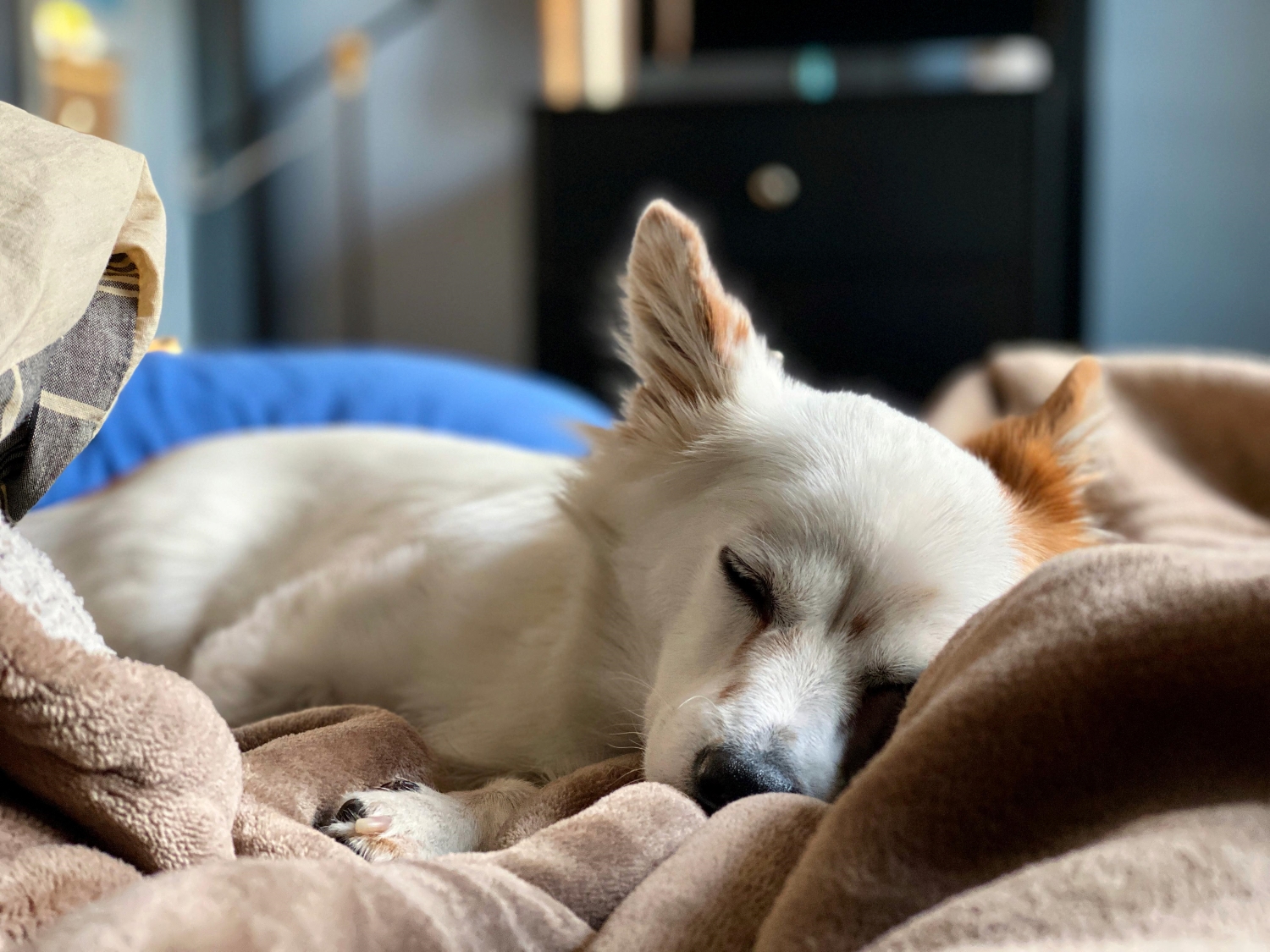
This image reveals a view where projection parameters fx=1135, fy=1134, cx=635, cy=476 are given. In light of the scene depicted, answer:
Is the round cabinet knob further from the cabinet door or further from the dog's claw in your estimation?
the dog's claw

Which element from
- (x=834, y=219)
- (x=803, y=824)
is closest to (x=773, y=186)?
(x=834, y=219)

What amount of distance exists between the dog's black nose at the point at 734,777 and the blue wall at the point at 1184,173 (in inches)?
149

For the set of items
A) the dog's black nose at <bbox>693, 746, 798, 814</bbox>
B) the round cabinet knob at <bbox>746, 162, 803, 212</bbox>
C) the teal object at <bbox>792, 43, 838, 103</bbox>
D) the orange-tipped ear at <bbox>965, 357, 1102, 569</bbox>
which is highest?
the teal object at <bbox>792, 43, 838, 103</bbox>

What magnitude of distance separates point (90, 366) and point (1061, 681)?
2.11 feet

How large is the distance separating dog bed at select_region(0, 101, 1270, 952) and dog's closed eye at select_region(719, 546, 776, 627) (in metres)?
0.24

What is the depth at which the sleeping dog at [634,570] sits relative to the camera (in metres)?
0.92

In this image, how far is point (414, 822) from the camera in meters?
0.85

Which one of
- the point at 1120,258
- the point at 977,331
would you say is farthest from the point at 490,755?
the point at 1120,258

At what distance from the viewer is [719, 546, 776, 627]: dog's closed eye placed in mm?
973

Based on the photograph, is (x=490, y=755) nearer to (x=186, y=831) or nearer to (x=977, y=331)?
(x=186, y=831)

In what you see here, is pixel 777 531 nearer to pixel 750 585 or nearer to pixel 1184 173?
pixel 750 585

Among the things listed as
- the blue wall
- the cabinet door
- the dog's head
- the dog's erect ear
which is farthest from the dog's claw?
the blue wall

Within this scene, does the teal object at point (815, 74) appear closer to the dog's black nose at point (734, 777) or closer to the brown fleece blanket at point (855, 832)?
the dog's black nose at point (734, 777)

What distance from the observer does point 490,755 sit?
3.75ft
